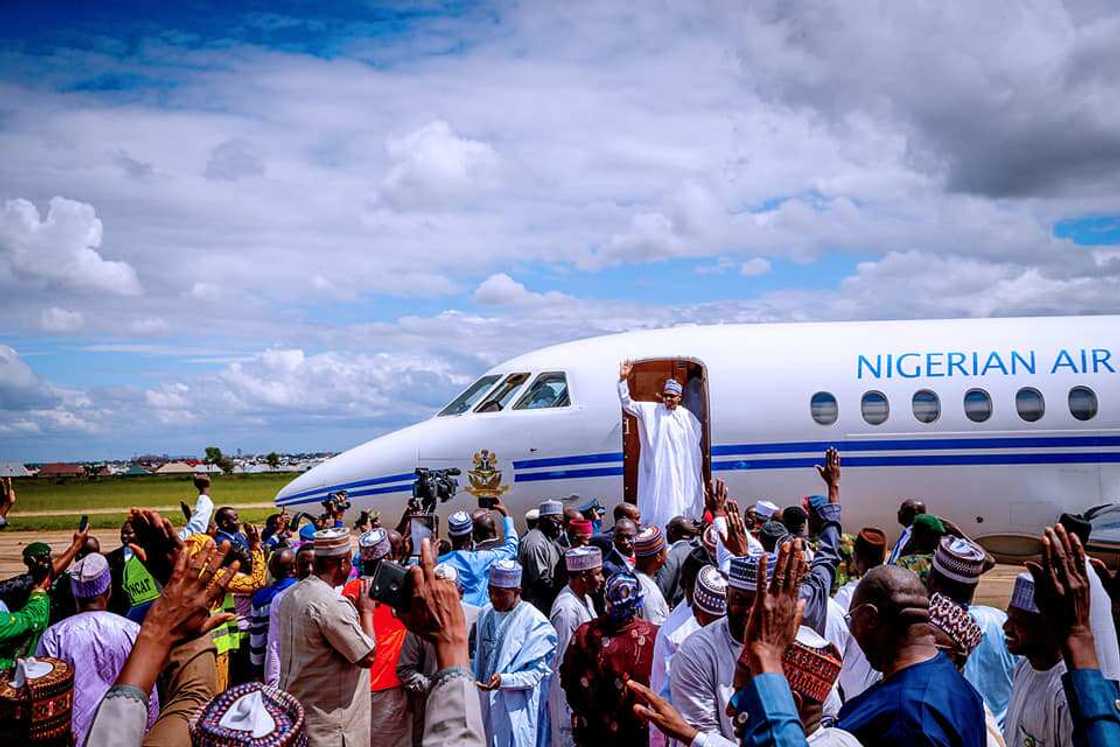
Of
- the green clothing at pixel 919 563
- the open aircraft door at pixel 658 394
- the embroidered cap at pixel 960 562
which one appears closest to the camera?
the embroidered cap at pixel 960 562

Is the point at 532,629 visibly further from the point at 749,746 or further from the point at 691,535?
the point at 749,746

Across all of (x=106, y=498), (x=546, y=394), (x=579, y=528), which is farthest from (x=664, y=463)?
(x=106, y=498)

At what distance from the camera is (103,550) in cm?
2192

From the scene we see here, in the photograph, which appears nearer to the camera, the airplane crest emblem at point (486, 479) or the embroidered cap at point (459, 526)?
the embroidered cap at point (459, 526)

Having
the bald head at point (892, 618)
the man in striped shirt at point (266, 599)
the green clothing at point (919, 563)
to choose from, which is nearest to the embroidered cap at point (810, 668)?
the bald head at point (892, 618)

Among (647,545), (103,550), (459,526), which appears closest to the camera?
(647,545)

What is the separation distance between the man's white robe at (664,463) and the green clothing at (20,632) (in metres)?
7.07

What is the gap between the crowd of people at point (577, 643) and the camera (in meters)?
3.01

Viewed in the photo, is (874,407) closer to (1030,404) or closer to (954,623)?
(1030,404)

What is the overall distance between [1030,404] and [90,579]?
37.6 feet

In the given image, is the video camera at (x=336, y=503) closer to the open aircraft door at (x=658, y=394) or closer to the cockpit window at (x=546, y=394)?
the cockpit window at (x=546, y=394)

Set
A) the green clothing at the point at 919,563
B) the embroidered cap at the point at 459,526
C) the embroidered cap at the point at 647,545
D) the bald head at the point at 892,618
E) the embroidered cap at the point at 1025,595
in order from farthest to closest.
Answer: the embroidered cap at the point at 459,526, the embroidered cap at the point at 647,545, the green clothing at the point at 919,563, the embroidered cap at the point at 1025,595, the bald head at the point at 892,618

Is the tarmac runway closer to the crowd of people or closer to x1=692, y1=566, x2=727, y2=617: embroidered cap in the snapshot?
the crowd of people

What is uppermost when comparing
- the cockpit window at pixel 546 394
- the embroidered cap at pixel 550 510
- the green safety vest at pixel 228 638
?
the cockpit window at pixel 546 394
